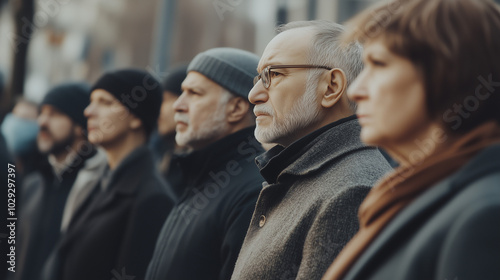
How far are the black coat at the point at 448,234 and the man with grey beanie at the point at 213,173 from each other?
75.0 inches

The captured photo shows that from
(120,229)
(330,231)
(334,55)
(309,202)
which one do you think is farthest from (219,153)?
(330,231)

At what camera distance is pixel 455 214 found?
5.85ft

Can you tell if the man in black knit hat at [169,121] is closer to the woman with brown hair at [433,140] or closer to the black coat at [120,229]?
the black coat at [120,229]

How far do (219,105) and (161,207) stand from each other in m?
0.68

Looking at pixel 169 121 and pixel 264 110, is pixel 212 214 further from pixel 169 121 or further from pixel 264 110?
pixel 169 121

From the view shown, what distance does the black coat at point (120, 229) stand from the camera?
4.68 m

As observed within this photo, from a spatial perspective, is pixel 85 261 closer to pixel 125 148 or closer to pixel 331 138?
pixel 125 148

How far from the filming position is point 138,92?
5.59 meters

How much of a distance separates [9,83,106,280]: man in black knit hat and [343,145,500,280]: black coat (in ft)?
14.8

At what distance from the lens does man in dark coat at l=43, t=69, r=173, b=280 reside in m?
4.73

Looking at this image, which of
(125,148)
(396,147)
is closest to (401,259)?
(396,147)

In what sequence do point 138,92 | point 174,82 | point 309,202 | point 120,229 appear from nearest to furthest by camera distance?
point 309,202, point 120,229, point 138,92, point 174,82

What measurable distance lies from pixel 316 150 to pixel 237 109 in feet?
4.99

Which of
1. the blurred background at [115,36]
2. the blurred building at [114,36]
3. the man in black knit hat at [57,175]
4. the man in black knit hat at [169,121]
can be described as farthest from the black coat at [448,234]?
the blurred building at [114,36]
